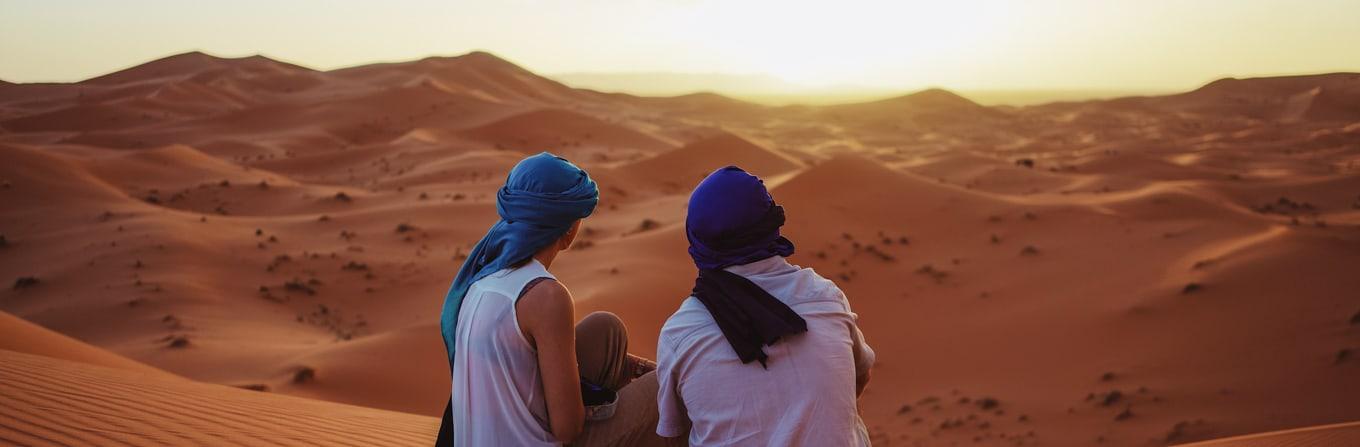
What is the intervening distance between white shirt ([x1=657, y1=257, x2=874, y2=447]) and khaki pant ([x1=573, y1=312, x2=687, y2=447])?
15.0 inches

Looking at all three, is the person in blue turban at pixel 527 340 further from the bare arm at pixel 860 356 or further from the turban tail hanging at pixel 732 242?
the bare arm at pixel 860 356

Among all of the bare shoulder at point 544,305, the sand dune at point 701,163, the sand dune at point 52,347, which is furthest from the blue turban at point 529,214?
the sand dune at point 701,163

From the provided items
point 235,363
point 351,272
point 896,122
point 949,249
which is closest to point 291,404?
point 235,363

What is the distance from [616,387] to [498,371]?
78cm

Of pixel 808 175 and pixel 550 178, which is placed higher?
pixel 550 178

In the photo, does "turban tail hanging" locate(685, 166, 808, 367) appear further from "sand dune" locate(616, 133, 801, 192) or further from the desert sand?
"sand dune" locate(616, 133, 801, 192)

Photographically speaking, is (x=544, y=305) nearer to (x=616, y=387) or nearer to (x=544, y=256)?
(x=544, y=256)

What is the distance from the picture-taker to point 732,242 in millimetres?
3051

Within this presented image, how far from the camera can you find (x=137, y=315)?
11352mm

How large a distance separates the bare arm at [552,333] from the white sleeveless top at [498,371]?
42 mm

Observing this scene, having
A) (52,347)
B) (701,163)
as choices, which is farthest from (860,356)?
(701,163)

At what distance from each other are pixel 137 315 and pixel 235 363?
10.6ft

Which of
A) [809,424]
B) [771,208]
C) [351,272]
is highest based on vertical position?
[771,208]

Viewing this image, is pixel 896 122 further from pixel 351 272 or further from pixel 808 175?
pixel 351 272
